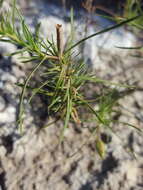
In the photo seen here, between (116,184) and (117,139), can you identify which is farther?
(117,139)

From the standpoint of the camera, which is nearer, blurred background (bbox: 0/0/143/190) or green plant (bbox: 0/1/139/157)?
green plant (bbox: 0/1/139/157)

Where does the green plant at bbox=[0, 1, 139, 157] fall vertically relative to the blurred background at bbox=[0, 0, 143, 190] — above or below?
above

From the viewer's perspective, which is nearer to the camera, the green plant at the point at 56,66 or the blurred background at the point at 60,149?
the green plant at the point at 56,66

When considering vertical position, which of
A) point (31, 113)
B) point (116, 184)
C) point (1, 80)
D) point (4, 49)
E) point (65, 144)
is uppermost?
point (4, 49)

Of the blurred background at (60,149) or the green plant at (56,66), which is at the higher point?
the green plant at (56,66)

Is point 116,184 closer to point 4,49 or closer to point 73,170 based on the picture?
point 73,170

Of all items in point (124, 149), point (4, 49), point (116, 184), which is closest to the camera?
point (116, 184)

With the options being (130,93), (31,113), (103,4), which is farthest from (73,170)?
(103,4)

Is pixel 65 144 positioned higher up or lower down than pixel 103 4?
lower down

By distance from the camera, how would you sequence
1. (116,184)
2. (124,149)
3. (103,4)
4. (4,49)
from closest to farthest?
(116,184) < (124,149) < (4,49) < (103,4)

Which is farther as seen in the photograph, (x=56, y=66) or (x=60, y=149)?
(x=60, y=149)

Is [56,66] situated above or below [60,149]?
above
